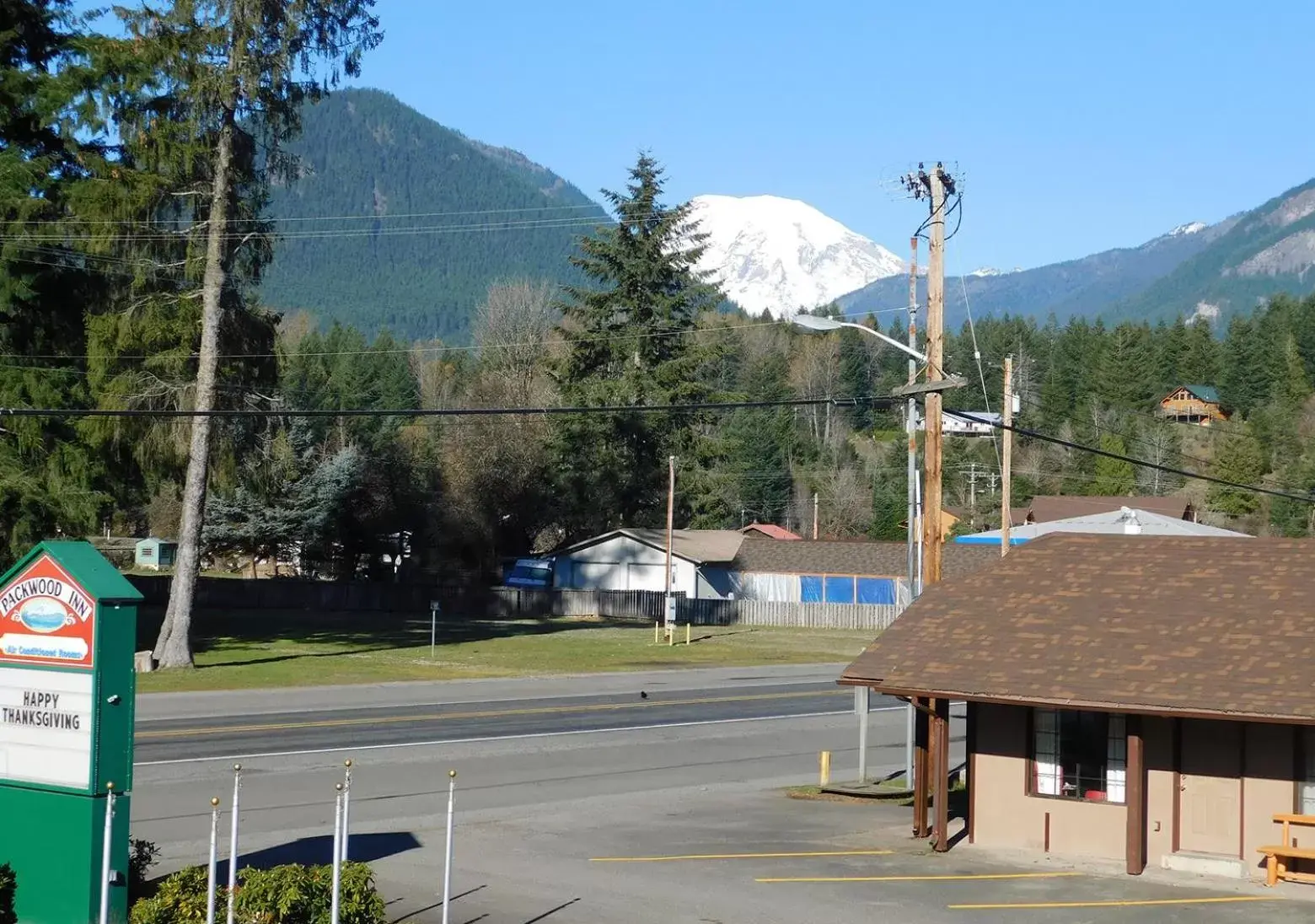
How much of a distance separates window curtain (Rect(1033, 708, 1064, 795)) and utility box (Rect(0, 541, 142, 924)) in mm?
11174

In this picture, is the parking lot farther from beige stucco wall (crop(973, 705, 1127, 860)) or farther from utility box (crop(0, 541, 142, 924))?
utility box (crop(0, 541, 142, 924))

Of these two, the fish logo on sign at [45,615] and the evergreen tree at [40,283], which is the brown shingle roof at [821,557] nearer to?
the evergreen tree at [40,283]

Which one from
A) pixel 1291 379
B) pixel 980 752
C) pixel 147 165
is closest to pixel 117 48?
pixel 147 165

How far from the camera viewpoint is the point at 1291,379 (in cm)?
14425

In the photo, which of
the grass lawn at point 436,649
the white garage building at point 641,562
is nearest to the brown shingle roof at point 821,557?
the white garage building at point 641,562

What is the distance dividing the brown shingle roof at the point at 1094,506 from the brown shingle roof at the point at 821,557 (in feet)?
24.9

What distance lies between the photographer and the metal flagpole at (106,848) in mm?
13102

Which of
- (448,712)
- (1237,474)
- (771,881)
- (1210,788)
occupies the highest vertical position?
(1237,474)

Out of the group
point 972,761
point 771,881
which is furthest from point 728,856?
point 972,761

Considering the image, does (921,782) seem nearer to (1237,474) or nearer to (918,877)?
(918,877)

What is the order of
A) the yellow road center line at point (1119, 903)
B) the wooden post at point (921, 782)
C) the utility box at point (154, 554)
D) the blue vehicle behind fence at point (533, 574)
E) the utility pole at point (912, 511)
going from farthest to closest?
the utility box at point (154, 554) < the blue vehicle behind fence at point (533, 574) < the utility pole at point (912, 511) < the wooden post at point (921, 782) < the yellow road center line at point (1119, 903)

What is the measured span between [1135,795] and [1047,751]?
1.47m

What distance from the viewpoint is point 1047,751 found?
66.3 ft

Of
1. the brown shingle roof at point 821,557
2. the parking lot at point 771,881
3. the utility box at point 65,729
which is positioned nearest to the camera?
the utility box at point 65,729
